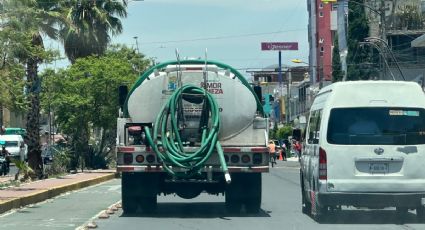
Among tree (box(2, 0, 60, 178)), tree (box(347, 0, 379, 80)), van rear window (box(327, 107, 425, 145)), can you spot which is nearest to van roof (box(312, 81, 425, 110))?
van rear window (box(327, 107, 425, 145))

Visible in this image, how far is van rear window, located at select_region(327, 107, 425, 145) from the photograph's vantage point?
51.8 feet

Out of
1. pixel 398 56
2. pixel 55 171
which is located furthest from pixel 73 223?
pixel 398 56

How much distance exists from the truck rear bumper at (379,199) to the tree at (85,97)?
91.1ft

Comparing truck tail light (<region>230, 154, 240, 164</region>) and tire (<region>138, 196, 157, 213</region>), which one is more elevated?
truck tail light (<region>230, 154, 240, 164</region>)

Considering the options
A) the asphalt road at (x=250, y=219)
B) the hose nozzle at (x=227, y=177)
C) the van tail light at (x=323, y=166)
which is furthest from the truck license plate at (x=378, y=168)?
the hose nozzle at (x=227, y=177)

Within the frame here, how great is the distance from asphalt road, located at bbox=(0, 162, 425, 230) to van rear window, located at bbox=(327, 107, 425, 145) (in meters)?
1.52

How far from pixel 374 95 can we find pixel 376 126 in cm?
58

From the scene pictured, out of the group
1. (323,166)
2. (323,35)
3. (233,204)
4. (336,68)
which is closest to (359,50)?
(336,68)

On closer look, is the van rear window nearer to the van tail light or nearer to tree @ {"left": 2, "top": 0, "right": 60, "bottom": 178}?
the van tail light

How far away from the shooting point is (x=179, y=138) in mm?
17406

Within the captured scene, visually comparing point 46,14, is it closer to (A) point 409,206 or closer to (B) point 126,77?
(B) point 126,77

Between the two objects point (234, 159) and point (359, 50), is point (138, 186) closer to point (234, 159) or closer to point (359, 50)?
point (234, 159)

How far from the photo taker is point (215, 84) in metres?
17.9

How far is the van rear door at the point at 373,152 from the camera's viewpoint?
1555 cm
